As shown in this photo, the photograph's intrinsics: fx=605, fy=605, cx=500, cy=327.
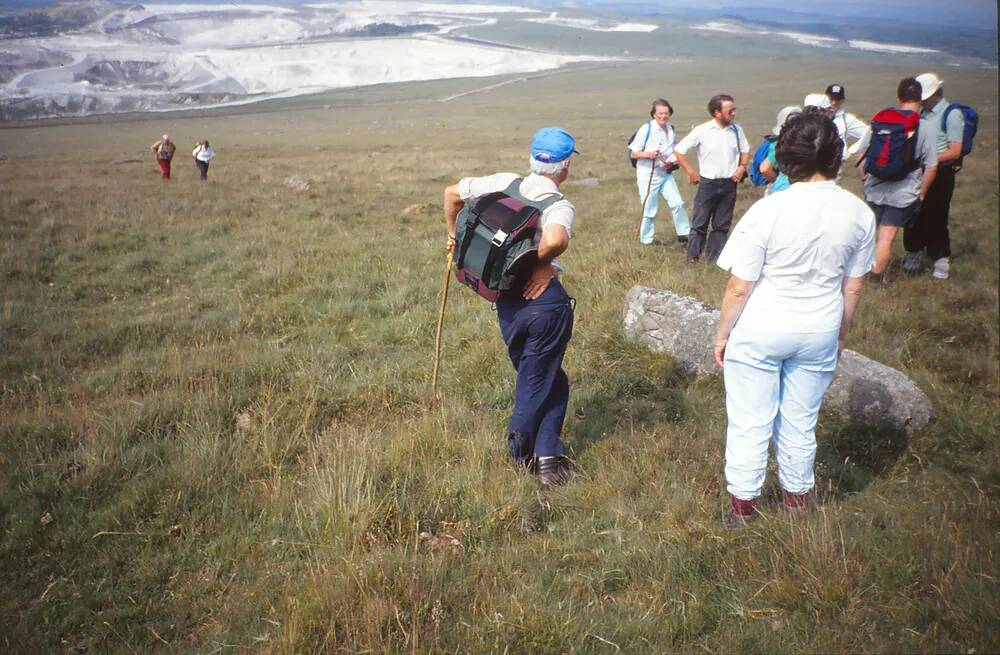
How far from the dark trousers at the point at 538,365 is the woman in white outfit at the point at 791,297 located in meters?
0.98

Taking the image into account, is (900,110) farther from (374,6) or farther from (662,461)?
(374,6)

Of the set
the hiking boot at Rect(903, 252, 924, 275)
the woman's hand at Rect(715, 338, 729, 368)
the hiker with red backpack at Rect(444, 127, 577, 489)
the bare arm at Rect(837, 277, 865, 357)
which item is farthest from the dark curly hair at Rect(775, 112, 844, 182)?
the hiking boot at Rect(903, 252, 924, 275)

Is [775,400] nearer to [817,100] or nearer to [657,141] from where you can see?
[817,100]

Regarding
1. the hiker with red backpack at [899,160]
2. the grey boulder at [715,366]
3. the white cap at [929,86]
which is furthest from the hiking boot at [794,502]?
the white cap at [929,86]

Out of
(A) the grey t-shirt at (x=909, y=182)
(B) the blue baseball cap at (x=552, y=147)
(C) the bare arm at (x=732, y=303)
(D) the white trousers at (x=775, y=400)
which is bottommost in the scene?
(D) the white trousers at (x=775, y=400)

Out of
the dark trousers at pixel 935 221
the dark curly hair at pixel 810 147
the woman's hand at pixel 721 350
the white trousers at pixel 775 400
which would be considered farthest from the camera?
the dark trousers at pixel 935 221

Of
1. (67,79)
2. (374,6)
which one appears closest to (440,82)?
(374,6)

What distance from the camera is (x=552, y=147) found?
3596 millimetres

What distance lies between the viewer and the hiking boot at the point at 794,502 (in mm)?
3322

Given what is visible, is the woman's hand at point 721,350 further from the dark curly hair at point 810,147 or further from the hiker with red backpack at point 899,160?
the hiker with red backpack at point 899,160

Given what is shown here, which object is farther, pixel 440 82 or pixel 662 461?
pixel 440 82

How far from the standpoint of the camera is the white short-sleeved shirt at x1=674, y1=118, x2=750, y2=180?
8.16 m

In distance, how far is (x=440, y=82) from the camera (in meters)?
129

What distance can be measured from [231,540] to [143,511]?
683 millimetres
